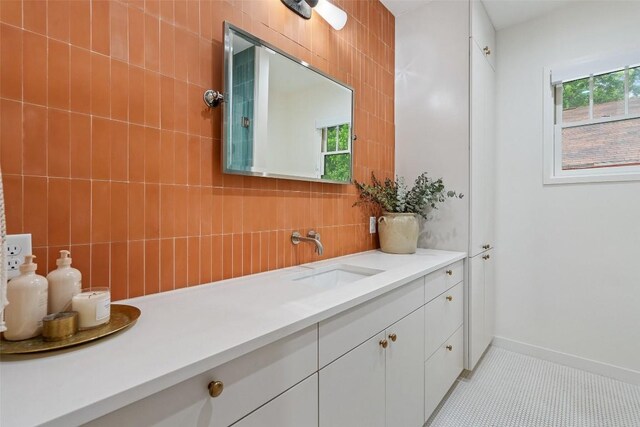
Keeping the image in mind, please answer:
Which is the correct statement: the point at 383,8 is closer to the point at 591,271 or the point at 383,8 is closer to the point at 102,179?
the point at 102,179

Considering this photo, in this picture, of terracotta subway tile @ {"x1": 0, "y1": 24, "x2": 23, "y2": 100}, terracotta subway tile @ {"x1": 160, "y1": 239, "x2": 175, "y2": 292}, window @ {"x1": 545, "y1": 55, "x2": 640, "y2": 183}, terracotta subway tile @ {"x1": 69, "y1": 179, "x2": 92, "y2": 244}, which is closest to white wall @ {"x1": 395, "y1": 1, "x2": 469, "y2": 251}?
window @ {"x1": 545, "y1": 55, "x2": 640, "y2": 183}

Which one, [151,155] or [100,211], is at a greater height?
[151,155]

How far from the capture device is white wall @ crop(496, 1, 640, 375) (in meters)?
1.95

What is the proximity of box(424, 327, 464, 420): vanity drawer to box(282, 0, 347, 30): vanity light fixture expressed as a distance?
1.82 meters

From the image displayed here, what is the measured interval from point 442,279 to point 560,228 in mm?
1215

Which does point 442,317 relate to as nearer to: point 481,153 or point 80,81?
point 481,153

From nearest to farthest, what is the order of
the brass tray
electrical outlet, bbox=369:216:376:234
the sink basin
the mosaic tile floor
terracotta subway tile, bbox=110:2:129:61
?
the brass tray < terracotta subway tile, bbox=110:2:129:61 < the sink basin < the mosaic tile floor < electrical outlet, bbox=369:216:376:234

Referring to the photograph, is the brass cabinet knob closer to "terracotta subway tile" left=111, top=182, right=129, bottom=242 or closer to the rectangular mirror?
"terracotta subway tile" left=111, top=182, right=129, bottom=242

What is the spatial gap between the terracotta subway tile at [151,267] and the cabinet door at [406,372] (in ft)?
2.83

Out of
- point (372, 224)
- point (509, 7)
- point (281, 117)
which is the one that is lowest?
point (372, 224)

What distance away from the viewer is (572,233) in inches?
83.7

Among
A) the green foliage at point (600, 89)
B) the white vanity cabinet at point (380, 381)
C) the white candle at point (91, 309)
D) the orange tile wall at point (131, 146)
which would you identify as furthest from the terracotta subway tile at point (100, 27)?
the green foliage at point (600, 89)

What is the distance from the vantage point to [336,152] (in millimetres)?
1726

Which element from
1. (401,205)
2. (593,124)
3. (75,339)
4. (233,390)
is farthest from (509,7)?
(75,339)
